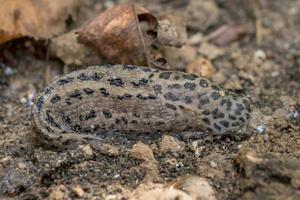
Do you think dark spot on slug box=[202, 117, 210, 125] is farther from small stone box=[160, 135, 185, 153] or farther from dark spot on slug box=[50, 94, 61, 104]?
dark spot on slug box=[50, 94, 61, 104]

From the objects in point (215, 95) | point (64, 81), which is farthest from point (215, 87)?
point (64, 81)

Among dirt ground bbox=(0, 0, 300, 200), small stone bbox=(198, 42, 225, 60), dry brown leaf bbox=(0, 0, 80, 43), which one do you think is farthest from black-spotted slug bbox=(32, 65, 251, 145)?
small stone bbox=(198, 42, 225, 60)

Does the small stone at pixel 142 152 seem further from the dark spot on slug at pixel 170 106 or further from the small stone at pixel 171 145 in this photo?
the dark spot on slug at pixel 170 106

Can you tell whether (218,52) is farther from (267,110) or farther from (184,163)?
(184,163)

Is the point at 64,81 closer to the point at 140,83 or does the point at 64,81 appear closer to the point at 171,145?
the point at 140,83

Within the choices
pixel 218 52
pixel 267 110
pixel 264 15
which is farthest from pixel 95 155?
pixel 264 15

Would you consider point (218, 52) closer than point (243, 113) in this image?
No

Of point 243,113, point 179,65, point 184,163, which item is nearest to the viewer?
point 184,163
